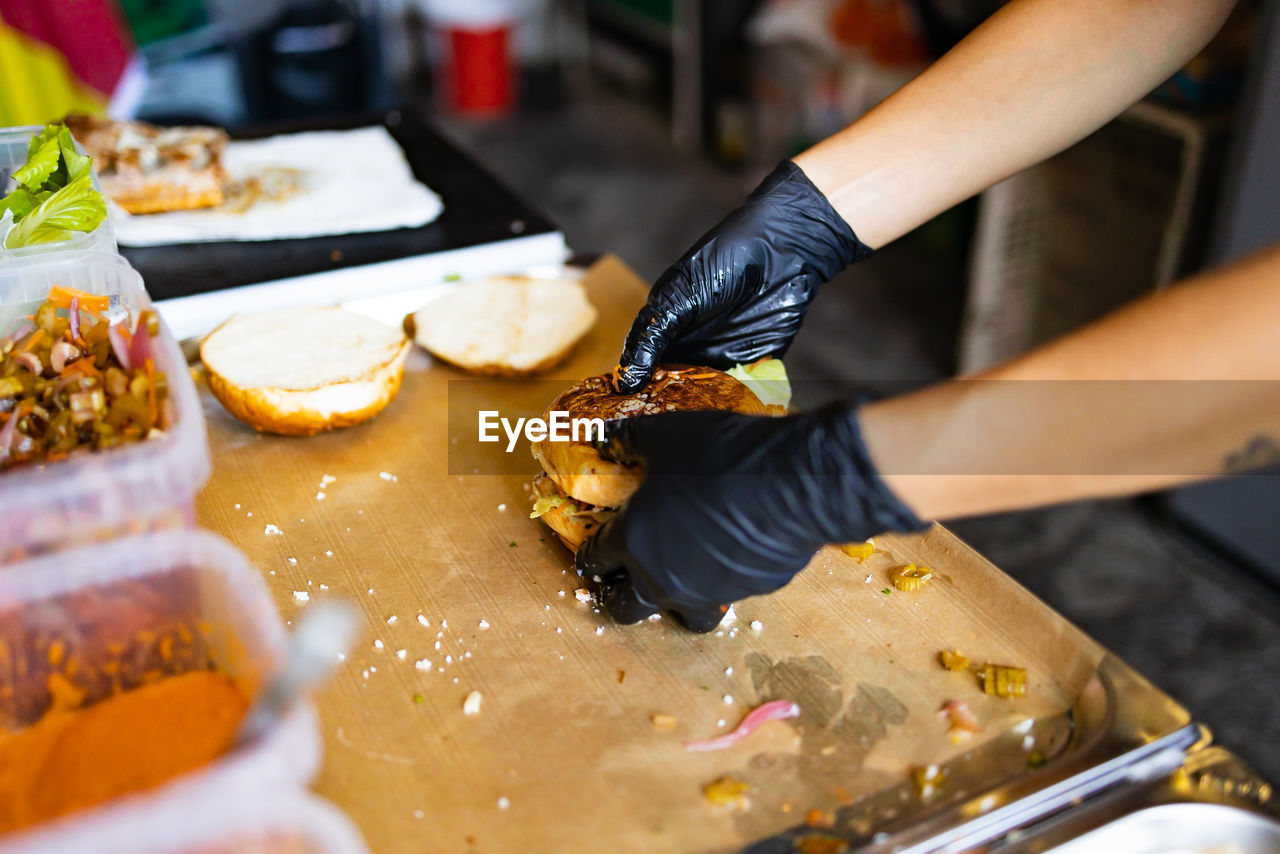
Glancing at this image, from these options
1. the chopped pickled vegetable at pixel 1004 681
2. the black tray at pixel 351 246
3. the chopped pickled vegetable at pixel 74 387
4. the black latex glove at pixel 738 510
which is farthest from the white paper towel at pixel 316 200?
the chopped pickled vegetable at pixel 1004 681

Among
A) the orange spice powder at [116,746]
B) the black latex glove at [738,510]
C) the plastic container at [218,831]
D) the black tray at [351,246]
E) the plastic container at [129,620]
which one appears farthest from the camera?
the black tray at [351,246]

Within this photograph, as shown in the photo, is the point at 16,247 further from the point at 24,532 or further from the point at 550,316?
the point at 550,316

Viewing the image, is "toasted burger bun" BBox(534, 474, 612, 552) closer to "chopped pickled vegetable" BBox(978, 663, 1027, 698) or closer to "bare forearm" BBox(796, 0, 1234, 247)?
"chopped pickled vegetable" BBox(978, 663, 1027, 698)

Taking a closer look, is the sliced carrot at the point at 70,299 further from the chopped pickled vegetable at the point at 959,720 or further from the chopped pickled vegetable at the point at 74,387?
the chopped pickled vegetable at the point at 959,720

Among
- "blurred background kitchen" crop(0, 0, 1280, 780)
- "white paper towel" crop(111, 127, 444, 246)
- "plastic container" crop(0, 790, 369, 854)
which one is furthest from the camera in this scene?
"blurred background kitchen" crop(0, 0, 1280, 780)

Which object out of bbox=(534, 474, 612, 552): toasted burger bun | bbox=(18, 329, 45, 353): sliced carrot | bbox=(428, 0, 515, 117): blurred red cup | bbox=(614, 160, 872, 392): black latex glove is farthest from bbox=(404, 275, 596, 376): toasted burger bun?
bbox=(428, 0, 515, 117): blurred red cup

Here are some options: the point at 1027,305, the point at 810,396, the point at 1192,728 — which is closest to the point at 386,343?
the point at 1192,728

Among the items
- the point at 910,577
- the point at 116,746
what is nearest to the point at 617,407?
the point at 910,577
